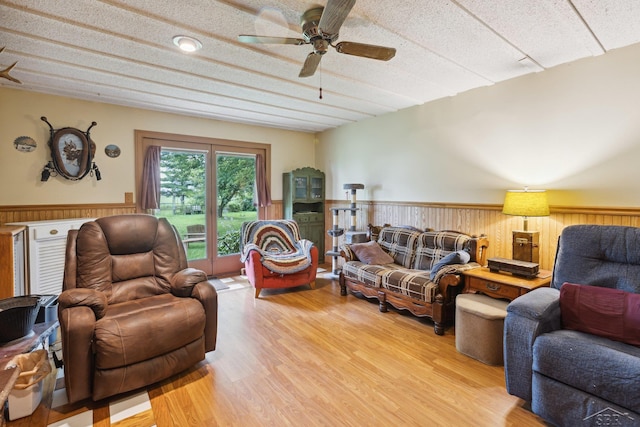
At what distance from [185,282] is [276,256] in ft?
6.16

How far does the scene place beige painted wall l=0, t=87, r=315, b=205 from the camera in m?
3.43

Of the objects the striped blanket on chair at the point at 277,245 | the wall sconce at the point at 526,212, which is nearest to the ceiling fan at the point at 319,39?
the wall sconce at the point at 526,212

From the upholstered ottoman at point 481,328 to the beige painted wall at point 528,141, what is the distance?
130cm

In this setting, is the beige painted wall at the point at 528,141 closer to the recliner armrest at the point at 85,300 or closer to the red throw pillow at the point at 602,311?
the red throw pillow at the point at 602,311

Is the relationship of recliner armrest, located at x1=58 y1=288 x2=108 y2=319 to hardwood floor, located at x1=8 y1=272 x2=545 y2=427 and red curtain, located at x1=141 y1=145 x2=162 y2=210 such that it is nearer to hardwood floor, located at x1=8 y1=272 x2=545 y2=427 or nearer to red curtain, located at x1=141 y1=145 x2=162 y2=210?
hardwood floor, located at x1=8 y1=272 x2=545 y2=427

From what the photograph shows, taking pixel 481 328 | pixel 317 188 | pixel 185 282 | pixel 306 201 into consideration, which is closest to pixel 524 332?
pixel 481 328

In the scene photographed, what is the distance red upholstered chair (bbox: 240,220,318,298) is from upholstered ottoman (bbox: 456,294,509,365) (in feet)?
6.74

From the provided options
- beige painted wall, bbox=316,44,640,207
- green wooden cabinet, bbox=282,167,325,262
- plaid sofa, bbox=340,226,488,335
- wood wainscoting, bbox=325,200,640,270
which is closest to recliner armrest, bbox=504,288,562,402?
plaid sofa, bbox=340,226,488,335

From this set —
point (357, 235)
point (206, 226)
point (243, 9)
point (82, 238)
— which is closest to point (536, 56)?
point (243, 9)

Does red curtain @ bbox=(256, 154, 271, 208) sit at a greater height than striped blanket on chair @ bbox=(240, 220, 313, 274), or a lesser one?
greater

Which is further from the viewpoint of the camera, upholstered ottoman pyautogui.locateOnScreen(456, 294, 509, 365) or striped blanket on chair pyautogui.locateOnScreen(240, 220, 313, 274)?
striped blanket on chair pyautogui.locateOnScreen(240, 220, 313, 274)

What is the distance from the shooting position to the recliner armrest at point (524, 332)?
6.10 feet

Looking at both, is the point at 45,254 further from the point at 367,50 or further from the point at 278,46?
the point at 367,50

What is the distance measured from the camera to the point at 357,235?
4371 millimetres
